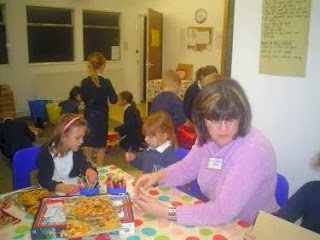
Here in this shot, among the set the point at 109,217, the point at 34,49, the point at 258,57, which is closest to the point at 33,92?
the point at 34,49

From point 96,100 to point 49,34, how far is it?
12.6 feet

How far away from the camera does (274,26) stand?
6.98ft

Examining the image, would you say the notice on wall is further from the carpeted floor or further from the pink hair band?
the carpeted floor

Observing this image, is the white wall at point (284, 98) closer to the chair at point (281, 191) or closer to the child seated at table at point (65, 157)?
the chair at point (281, 191)

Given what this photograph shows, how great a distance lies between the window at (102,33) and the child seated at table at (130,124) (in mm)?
3401

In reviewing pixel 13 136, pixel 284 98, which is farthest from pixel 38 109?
pixel 284 98

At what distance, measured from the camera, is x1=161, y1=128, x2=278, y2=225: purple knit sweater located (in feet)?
4.16

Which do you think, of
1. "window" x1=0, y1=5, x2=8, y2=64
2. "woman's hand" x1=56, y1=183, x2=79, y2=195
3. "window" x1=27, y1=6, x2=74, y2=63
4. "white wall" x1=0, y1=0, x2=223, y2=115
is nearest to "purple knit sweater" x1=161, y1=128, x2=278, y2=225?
"woman's hand" x1=56, y1=183, x2=79, y2=195

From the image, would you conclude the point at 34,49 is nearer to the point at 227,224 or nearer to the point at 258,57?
the point at 258,57

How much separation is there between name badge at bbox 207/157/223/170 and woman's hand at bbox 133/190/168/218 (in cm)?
28

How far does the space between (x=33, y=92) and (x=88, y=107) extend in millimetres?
3432

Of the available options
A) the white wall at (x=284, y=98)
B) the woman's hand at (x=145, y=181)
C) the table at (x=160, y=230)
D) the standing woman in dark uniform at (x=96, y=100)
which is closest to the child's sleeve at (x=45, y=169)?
the table at (x=160, y=230)

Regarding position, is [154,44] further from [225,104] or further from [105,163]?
[225,104]

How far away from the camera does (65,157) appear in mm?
1901
